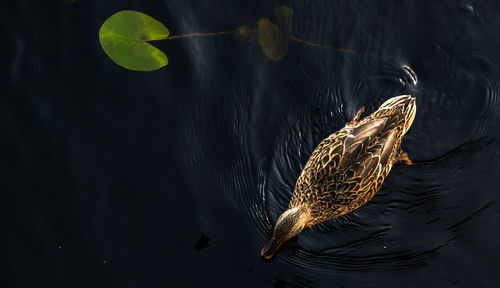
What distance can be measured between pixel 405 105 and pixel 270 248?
6.27ft

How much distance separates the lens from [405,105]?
5.44m

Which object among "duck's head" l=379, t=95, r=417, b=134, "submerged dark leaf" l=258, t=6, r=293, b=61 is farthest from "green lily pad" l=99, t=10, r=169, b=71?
"duck's head" l=379, t=95, r=417, b=134

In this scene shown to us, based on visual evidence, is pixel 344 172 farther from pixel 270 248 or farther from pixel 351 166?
pixel 270 248

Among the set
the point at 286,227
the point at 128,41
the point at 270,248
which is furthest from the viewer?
the point at 128,41

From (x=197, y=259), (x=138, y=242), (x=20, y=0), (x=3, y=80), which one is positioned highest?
(x=20, y=0)

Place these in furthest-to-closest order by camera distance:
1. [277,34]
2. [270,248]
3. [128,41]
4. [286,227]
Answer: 1. [277,34]
2. [128,41]
3. [270,248]
4. [286,227]

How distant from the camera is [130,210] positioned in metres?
5.52

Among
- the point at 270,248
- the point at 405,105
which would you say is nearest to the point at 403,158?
the point at 405,105

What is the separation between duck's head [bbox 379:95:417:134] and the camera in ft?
17.9

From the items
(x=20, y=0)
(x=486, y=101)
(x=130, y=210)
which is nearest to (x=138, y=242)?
(x=130, y=210)

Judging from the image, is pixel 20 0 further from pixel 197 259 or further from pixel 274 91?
pixel 197 259

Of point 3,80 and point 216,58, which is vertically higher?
point 3,80

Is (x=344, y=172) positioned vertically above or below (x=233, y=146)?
below

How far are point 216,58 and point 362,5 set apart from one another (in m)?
1.73
